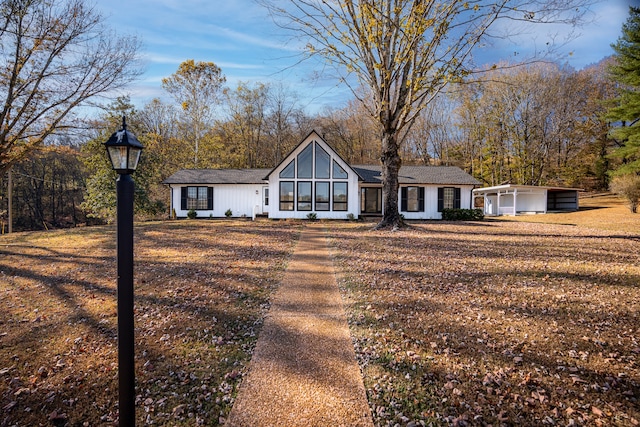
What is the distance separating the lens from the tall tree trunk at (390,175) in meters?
13.3

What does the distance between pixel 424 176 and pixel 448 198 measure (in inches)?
90.0

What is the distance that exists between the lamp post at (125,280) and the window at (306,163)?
16908 millimetres

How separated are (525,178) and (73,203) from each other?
48.9 meters

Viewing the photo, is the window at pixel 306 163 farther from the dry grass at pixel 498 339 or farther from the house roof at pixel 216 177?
the dry grass at pixel 498 339

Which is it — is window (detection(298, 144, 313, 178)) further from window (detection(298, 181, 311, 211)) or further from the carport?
the carport

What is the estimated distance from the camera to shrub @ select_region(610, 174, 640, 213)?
20062 millimetres

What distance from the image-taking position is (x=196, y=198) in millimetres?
22562

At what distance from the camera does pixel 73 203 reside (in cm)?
3397

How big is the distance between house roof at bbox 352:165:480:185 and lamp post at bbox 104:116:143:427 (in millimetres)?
19033

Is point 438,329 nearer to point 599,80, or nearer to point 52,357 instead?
point 52,357

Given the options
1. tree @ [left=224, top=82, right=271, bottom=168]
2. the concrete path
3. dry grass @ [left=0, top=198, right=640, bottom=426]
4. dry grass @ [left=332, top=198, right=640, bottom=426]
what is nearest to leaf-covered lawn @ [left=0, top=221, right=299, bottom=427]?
dry grass @ [left=0, top=198, right=640, bottom=426]

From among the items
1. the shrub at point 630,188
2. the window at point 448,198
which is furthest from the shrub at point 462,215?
the shrub at point 630,188

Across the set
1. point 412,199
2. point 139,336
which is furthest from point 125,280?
point 412,199

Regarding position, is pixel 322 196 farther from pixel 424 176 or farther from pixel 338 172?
pixel 424 176
